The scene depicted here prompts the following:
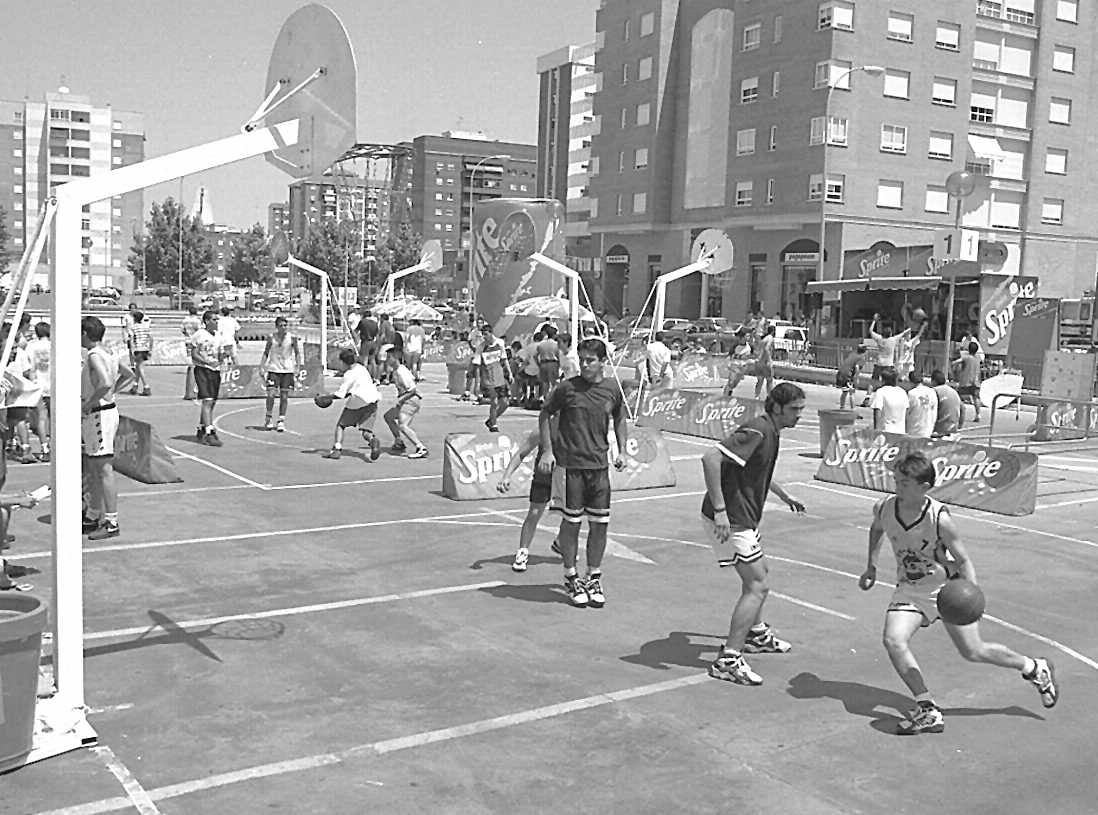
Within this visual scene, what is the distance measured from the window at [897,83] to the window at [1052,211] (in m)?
11.2

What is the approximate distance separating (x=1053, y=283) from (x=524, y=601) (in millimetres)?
59051

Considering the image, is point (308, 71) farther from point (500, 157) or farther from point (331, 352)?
point (500, 157)

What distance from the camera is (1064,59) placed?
60.1m

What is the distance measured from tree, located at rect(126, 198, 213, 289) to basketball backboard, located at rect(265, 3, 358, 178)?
80255 mm

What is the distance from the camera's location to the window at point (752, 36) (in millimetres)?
58312

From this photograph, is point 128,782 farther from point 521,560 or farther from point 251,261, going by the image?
point 251,261

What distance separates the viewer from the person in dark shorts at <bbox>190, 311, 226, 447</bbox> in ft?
55.4

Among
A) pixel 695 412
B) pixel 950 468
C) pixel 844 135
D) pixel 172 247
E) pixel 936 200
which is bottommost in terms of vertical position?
pixel 950 468

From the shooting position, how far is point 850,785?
5.50 m

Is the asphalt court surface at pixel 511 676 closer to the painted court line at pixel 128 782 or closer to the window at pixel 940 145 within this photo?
the painted court line at pixel 128 782

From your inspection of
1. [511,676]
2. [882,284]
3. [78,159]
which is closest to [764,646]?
[511,676]

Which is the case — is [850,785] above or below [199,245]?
below

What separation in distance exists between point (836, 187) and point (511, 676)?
50941 millimetres

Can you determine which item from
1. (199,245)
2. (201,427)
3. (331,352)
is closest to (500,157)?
(199,245)
